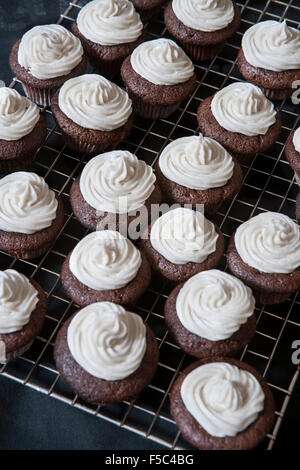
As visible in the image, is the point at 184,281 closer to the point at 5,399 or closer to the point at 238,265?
the point at 238,265

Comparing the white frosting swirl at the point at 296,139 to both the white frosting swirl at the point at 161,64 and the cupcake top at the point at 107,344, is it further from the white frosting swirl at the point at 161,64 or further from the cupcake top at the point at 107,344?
the cupcake top at the point at 107,344

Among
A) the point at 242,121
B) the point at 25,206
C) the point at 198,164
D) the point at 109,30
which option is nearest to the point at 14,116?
the point at 25,206

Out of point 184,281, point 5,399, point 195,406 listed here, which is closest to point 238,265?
point 184,281

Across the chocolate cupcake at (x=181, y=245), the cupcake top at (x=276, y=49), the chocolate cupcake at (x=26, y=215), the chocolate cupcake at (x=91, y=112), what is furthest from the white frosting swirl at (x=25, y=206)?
the cupcake top at (x=276, y=49)

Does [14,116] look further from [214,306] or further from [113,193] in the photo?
[214,306]

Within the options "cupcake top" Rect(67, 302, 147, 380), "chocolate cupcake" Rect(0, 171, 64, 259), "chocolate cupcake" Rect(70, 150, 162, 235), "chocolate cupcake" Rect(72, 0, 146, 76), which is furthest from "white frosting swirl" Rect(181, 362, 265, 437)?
"chocolate cupcake" Rect(72, 0, 146, 76)

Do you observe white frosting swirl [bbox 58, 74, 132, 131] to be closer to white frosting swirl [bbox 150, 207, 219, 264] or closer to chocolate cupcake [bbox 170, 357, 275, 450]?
white frosting swirl [bbox 150, 207, 219, 264]
